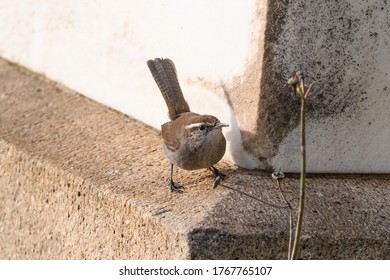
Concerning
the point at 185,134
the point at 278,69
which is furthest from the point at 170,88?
the point at 278,69

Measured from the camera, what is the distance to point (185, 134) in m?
4.92

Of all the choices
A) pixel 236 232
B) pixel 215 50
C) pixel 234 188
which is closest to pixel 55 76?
pixel 215 50

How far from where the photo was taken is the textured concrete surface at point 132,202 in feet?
14.1

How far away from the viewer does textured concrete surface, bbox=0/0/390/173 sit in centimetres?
459

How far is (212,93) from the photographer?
5086 mm

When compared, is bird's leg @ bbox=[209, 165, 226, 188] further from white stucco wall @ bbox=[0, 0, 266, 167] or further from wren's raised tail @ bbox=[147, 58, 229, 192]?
white stucco wall @ bbox=[0, 0, 266, 167]

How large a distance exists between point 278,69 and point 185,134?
635mm

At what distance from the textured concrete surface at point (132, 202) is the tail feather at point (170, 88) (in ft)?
1.03

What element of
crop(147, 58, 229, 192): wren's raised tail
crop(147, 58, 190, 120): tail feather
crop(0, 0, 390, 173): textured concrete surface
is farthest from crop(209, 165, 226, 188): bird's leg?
crop(147, 58, 190, 120): tail feather

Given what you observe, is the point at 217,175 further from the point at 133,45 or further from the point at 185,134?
the point at 133,45

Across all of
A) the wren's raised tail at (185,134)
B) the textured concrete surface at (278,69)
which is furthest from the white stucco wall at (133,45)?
the wren's raised tail at (185,134)

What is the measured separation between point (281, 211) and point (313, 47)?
827mm

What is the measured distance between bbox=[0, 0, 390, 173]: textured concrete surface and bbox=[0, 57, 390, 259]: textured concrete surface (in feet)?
0.52
